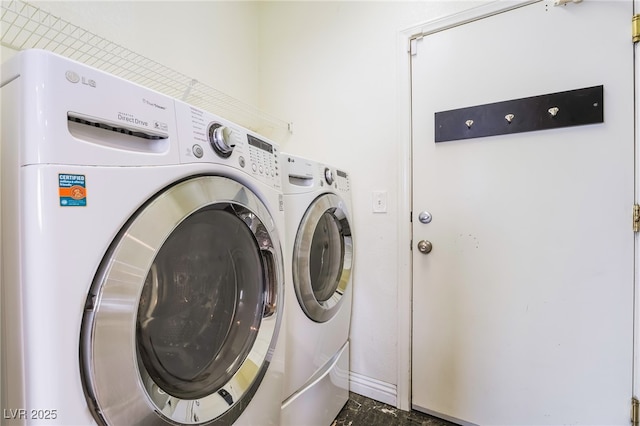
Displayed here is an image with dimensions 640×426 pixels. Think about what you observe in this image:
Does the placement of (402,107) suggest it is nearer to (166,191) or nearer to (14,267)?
(166,191)

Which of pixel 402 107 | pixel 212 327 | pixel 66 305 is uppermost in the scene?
pixel 402 107

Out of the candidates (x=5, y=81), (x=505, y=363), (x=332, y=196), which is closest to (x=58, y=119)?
(x=5, y=81)

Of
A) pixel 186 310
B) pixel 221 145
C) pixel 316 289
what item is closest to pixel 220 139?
pixel 221 145

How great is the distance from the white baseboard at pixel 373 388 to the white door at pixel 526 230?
123 millimetres

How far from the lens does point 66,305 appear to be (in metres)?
0.43

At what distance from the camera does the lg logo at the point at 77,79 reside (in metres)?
0.45

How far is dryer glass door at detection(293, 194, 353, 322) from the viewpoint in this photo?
107 centimetres

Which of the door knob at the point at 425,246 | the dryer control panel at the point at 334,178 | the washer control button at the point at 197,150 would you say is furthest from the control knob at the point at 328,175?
the washer control button at the point at 197,150

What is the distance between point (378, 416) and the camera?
1420 millimetres

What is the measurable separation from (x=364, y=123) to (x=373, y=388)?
1.49m

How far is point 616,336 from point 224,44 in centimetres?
242

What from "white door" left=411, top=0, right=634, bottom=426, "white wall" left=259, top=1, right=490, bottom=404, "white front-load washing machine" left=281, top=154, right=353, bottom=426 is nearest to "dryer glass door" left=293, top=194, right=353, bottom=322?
"white front-load washing machine" left=281, top=154, right=353, bottom=426

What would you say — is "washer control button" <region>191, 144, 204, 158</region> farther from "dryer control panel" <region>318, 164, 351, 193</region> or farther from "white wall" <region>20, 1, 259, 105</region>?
"white wall" <region>20, 1, 259, 105</region>

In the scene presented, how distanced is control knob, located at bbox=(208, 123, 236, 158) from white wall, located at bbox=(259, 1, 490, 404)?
102 cm
